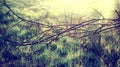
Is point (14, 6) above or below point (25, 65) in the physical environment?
above

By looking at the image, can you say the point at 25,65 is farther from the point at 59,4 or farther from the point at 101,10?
the point at 59,4

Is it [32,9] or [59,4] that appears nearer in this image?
[59,4]

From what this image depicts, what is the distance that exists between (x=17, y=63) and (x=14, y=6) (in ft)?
7.05

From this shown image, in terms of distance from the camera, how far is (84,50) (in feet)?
9.27

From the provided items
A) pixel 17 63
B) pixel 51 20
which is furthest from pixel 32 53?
pixel 51 20

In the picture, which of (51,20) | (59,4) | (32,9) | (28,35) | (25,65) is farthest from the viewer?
(32,9)

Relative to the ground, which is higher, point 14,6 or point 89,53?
point 14,6

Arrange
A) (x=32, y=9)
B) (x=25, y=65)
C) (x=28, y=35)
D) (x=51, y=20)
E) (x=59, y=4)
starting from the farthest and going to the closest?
(x=32, y=9)
(x=59, y=4)
(x=51, y=20)
(x=28, y=35)
(x=25, y=65)

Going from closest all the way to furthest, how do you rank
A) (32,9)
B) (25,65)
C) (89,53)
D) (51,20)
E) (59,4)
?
1. (25,65)
2. (89,53)
3. (51,20)
4. (59,4)
5. (32,9)

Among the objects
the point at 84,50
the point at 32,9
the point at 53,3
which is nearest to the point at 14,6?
the point at 32,9

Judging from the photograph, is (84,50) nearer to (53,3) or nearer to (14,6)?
(53,3)

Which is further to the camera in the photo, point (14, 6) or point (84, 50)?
point (14, 6)

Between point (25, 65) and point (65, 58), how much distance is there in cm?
41

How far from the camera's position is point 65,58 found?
2787mm
